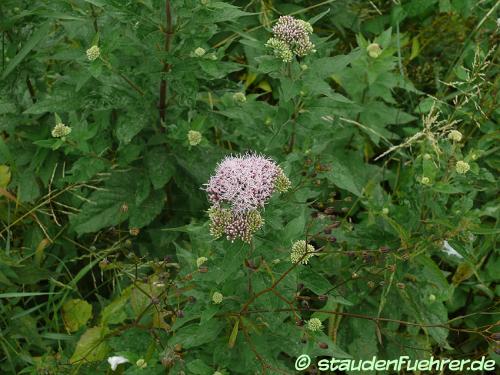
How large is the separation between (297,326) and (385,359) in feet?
2.36

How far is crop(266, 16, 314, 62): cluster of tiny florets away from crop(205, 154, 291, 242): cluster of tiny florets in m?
0.52

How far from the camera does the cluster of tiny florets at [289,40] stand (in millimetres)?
2209

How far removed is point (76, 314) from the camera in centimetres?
268

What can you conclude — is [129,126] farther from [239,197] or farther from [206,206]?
[239,197]

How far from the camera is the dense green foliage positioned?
80.7 inches

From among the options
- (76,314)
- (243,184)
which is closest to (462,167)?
(243,184)

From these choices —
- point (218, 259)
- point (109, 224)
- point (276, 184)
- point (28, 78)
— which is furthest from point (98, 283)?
point (276, 184)

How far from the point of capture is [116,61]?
240 centimetres

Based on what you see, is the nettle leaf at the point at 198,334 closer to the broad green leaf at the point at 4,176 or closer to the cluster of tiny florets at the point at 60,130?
the cluster of tiny florets at the point at 60,130

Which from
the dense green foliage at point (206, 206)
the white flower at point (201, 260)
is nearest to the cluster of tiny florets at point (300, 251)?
the dense green foliage at point (206, 206)

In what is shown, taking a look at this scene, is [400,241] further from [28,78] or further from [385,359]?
[28,78]

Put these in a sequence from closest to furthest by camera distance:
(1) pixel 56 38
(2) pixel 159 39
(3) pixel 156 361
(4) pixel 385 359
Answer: (3) pixel 156 361 → (2) pixel 159 39 → (4) pixel 385 359 → (1) pixel 56 38

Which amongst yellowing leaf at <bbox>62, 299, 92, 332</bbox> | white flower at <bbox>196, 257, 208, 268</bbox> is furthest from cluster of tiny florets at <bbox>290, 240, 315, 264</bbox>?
yellowing leaf at <bbox>62, 299, 92, 332</bbox>

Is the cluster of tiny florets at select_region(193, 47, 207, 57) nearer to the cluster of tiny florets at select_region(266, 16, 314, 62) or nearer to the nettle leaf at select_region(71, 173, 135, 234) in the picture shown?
the cluster of tiny florets at select_region(266, 16, 314, 62)
